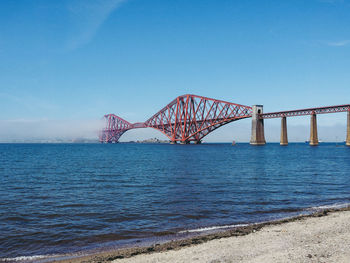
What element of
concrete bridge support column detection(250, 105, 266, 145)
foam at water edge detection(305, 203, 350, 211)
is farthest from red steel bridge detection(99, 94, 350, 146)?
foam at water edge detection(305, 203, 350, 211)

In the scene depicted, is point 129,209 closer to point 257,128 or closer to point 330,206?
point 330,206

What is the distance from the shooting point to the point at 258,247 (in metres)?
7.69

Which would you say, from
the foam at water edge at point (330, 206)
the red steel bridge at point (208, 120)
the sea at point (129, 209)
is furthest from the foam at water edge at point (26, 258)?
the red steel bridge at point (208, 120)

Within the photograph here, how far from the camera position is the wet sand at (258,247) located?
6.90m

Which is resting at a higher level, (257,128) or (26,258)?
(257,128)

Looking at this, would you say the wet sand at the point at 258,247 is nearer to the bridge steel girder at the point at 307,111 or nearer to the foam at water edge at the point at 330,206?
the foam at water edge at the point at 330,206

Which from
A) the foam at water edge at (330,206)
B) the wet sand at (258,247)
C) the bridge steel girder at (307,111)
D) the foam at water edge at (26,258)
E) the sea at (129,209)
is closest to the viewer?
the wet sand at (258,247)

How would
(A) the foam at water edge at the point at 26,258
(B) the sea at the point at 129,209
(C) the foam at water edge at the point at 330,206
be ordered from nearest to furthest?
1. (A) the foam at water edge at the point at 26,258
2. (B) the sea at the point at 129,209
3. (C) the foam at water edge at the point at 330,206

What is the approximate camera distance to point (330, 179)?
920 inches

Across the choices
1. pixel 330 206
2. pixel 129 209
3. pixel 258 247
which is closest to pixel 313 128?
pixel 330 206

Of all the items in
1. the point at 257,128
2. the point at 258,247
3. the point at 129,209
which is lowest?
the point at 129,209

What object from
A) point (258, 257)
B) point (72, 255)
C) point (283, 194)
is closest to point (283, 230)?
point (258, 257)

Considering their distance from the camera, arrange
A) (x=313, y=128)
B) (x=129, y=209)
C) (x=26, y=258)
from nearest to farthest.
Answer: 1. (x=26, y=258)
2. (x=129, y=209)
3. (x=313, y=128)

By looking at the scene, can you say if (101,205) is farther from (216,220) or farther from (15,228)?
(216,220)
